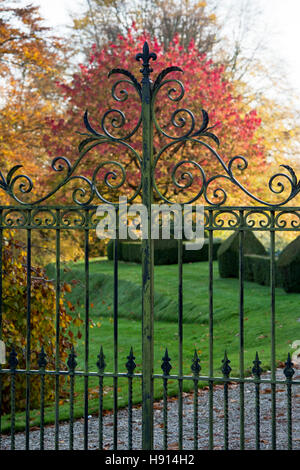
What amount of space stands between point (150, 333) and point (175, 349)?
568cm

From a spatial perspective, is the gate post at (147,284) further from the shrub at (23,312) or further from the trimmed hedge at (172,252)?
the trimmed hedge at (172,252)

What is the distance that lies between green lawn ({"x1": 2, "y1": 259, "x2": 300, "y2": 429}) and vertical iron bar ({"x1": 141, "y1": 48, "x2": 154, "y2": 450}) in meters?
2.35

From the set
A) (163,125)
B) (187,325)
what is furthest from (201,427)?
(163,125)

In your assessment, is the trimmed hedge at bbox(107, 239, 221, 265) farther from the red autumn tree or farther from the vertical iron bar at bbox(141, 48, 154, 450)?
the vertical iron bar at bbox(141, 48, 154, 450)

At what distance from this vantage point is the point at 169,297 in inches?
528

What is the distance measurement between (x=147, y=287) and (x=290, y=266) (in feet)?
26.0

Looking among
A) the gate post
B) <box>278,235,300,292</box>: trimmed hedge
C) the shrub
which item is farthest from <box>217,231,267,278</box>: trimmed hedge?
the gate post

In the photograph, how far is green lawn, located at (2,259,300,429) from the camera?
7.91m

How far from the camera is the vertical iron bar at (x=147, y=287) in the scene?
426 centimetres

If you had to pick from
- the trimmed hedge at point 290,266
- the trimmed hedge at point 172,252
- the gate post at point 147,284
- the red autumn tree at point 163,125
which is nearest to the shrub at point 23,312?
the gate post at point 147,284

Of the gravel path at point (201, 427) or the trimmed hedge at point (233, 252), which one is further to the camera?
the trimmed hedge at point (233, 252)

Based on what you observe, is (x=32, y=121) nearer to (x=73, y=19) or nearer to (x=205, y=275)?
(x=205, y=275)

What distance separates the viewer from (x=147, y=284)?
427 cm

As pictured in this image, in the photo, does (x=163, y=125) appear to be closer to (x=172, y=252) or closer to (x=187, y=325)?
(x=187, y=325)
